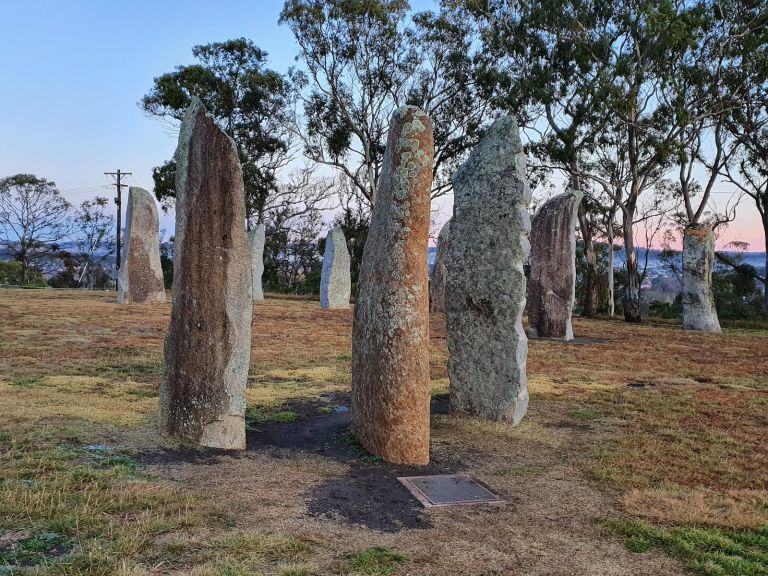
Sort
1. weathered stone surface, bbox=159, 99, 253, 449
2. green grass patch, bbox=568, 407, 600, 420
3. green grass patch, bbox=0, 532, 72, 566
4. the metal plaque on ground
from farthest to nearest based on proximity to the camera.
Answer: green grass patch, bbox=568, 407, 600, 420 < weathered stone surface, bbox=159, 99, 253, 449 < the metal plaque on ground < green grass patch, bbox=0, 532, 72, 566

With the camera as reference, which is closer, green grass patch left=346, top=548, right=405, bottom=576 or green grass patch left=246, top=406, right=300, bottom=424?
green grass patch left=346, top=548, right=405, bottom=576

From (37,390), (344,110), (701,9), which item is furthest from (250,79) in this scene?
(37,390)

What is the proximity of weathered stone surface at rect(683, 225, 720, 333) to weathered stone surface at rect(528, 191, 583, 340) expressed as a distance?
5473 mm

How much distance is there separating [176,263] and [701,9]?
73.2ft

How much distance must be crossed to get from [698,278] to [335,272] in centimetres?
1143

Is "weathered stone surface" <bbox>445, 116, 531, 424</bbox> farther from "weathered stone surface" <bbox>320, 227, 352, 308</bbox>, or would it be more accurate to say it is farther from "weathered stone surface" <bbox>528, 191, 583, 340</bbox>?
"weathered stone surface" <bbox>320, 227, 352, 308</bbox>

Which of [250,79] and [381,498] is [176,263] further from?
[250,79]

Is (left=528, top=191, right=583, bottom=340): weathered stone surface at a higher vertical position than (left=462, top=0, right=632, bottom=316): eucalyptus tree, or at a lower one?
lower

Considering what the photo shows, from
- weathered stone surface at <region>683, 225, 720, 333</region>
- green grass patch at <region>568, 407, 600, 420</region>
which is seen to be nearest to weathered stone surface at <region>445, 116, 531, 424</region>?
green grass patch at <region>568, 407, 600, 420</region>

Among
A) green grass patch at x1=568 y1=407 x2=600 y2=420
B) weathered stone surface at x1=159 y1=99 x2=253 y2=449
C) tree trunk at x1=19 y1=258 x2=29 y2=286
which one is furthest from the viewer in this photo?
tree trunk at x1=19 y1=258 x2=29 y2=286

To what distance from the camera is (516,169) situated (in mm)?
7633

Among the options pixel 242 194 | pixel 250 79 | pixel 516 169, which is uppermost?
pixel 250 79

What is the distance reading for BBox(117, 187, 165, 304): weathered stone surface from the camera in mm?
19734

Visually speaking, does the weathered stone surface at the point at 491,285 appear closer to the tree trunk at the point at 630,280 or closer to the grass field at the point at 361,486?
the grass field at the point at 361,486
